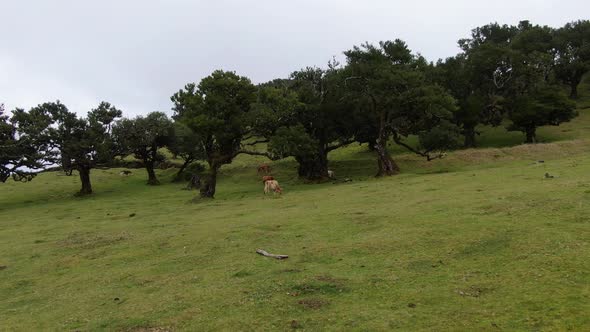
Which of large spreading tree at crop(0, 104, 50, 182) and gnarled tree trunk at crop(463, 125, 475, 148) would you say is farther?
gnarled tree trunk at crop(463, 125, 475, 148)

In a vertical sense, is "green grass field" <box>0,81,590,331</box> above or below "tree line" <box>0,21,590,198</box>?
below

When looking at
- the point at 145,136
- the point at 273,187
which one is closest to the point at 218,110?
the point at 273,187

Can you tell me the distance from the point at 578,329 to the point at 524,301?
3.85 ft

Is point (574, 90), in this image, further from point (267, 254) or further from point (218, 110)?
point (267, 254)

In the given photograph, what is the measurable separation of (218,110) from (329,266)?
23233mm

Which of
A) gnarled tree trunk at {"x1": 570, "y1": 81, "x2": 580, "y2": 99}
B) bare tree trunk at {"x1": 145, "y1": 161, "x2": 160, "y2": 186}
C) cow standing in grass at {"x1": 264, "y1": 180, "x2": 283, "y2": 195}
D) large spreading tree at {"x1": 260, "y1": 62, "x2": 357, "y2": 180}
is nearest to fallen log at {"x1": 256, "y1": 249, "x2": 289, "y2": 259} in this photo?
cow standing in grass at {"x1": 264, "y1": 180, "x2": 283, "y2": 195}

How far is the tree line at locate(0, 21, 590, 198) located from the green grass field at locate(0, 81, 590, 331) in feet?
35.5

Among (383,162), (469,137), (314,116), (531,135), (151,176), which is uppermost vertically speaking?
(314,116)

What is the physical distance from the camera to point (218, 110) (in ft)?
106

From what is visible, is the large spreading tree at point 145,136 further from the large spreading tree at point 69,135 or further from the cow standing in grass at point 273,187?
the cow standing in grass at point 273,187

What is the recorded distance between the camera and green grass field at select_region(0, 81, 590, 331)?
7.63m

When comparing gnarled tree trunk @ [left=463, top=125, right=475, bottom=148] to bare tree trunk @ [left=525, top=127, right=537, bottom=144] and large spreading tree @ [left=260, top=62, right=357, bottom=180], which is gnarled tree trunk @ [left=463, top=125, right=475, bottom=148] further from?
large spreading tree @ [left=260, top=62, right=357, bottom=180]

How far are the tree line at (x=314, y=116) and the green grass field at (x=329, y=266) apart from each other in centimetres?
1081

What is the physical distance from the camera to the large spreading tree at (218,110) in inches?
1259
